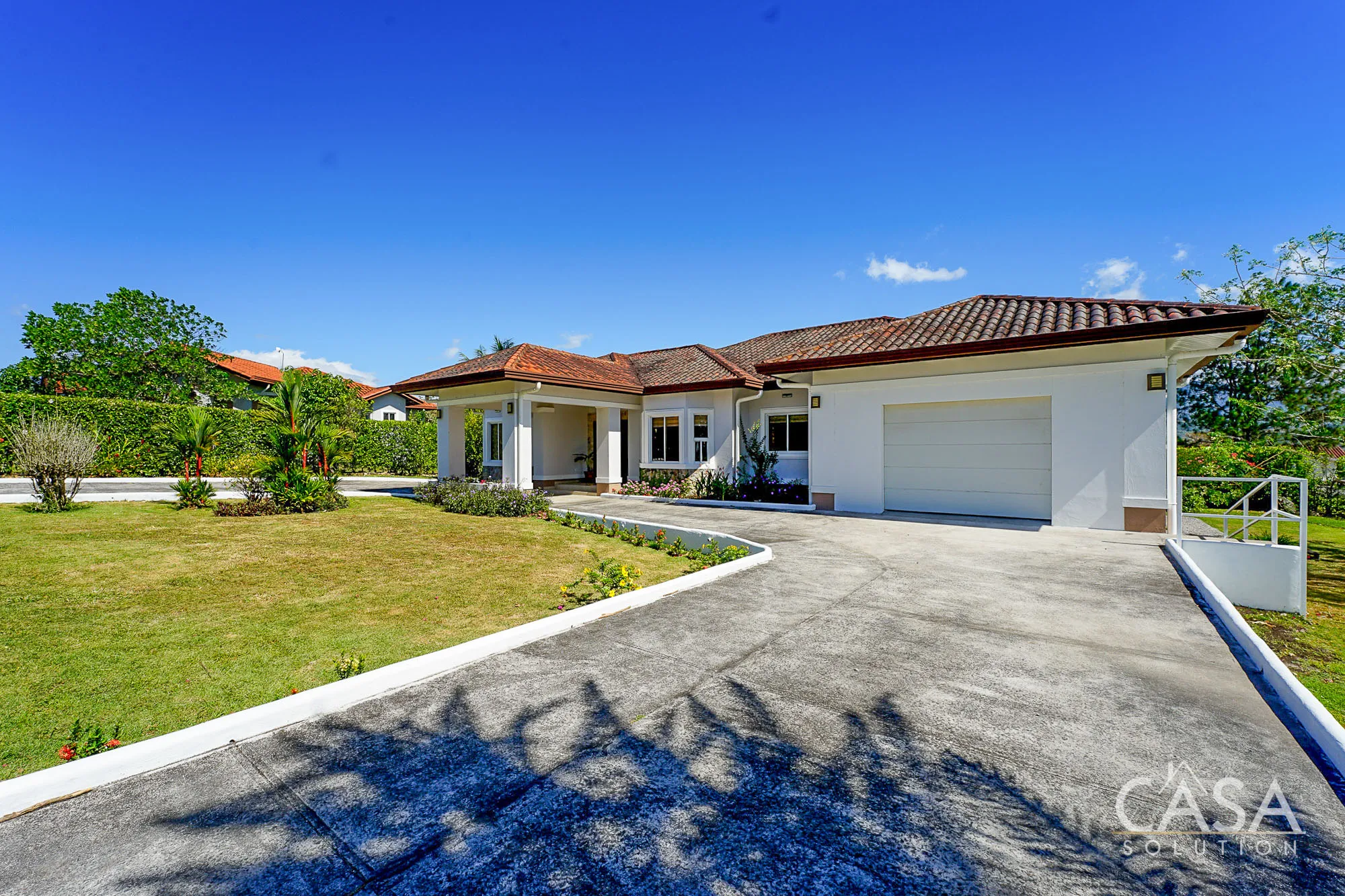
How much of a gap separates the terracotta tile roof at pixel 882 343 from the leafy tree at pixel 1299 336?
168 inches

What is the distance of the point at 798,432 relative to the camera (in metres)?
16.2

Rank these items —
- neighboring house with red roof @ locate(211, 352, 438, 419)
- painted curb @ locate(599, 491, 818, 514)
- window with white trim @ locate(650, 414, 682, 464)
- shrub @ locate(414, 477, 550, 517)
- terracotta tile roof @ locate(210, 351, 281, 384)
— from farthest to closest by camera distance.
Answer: neighboring house with red roof @ locate(211, 352, 438, 419), terracotta tile roof @ locate(210, 351, 281, 384), window with white trim @ locate(650, 414, 682, 464), painted curb @ locate(599, 491, 818, 514), shrub @ locate(414, 477, 550, 517)

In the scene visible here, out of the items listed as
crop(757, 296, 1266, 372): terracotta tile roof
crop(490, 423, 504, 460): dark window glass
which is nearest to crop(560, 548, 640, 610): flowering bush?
crop(757, 296, 1266, 372): terracotta tile roof

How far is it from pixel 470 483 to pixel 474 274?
29.7 feet

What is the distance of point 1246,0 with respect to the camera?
9289 mm

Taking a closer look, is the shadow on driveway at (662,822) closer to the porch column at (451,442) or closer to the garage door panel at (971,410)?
the garage door panel at (971,410)

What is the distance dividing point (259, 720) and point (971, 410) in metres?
12.7

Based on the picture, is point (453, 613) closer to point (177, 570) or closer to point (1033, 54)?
point (177, 570)

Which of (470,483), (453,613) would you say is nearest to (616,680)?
(453,613)

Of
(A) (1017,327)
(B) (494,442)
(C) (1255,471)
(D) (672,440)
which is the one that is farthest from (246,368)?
(C) (1255,471)

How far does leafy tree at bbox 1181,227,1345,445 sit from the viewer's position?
14.6 metres

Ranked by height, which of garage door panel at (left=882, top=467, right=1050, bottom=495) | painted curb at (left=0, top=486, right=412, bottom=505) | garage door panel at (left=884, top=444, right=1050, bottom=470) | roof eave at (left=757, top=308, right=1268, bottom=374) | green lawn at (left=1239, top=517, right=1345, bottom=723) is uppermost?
roof eave at (left=757, top=308, right=1268, bottom=374)

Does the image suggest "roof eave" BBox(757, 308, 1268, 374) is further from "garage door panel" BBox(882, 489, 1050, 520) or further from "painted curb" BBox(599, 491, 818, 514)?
"painted curb" BBox(599, 491, 818, 514)

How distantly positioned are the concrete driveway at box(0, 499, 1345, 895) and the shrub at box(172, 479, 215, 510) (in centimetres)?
1271
